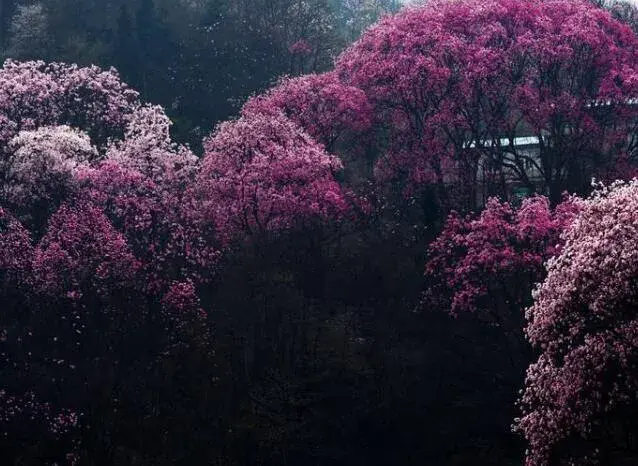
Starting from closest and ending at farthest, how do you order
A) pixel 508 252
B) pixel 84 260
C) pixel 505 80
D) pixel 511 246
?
pixel 508 252
pixel 511 246
pixel 84 260
pixel 505 80

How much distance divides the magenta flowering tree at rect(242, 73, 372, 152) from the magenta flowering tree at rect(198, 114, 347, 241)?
4.51m

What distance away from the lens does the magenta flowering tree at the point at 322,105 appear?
4147cm

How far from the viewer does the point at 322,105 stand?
4203 centimetres

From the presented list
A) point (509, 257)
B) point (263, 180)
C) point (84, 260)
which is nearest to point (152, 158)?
point (263, 180)

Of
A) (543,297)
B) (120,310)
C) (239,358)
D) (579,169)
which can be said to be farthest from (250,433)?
(579,169)

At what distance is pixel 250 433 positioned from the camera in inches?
1127

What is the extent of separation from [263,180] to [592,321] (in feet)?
64.0

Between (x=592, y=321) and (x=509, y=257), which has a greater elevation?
(x=509, y=257)

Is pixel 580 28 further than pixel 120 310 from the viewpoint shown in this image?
Yes

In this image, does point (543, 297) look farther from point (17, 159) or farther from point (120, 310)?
point (17, 159)

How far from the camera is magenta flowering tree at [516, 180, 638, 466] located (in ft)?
56.0

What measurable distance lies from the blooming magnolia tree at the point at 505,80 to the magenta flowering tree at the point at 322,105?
4.33 feet

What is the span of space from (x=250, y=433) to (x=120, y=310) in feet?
25.7

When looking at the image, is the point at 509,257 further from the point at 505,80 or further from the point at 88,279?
the point at 88,279
